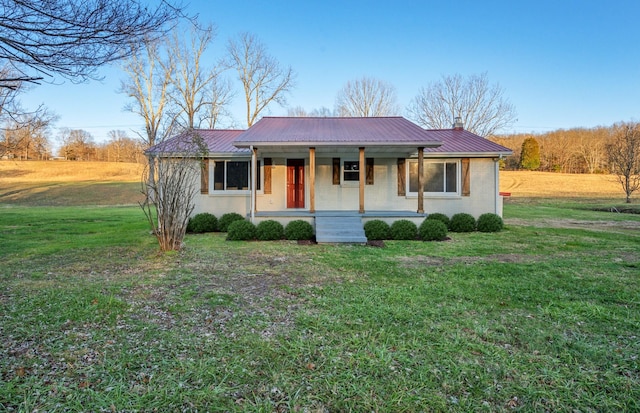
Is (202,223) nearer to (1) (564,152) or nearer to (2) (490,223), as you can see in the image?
(2) (490,223)

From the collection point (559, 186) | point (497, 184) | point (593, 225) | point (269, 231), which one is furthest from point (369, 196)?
point (559, 186)

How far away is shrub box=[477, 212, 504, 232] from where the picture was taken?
1208 cm

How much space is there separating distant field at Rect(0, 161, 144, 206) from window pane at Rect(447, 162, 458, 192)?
15.8 metres

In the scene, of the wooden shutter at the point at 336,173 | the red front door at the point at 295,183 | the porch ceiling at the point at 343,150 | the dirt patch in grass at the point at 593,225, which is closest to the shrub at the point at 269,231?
the porch ceiling at the point at 343,150

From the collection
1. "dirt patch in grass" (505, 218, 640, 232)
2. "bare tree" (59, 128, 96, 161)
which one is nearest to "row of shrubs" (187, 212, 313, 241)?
"dirt patch in grass" (505, 218, 640, 232)

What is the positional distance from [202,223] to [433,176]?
28.8ft

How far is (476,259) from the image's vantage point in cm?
767

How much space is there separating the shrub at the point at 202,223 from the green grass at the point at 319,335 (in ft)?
15.5

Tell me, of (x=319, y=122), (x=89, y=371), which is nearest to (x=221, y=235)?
(x=319, y=122)

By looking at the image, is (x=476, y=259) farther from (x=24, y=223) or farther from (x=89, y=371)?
(x=24, y=223)

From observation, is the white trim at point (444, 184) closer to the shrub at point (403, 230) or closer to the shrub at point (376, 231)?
the shrub at point (403, 230)

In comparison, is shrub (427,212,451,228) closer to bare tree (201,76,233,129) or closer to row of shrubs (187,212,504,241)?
row of shrubs (187,212,504,241)

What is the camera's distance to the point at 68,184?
3562 centimetres

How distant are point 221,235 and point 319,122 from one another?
626cm
